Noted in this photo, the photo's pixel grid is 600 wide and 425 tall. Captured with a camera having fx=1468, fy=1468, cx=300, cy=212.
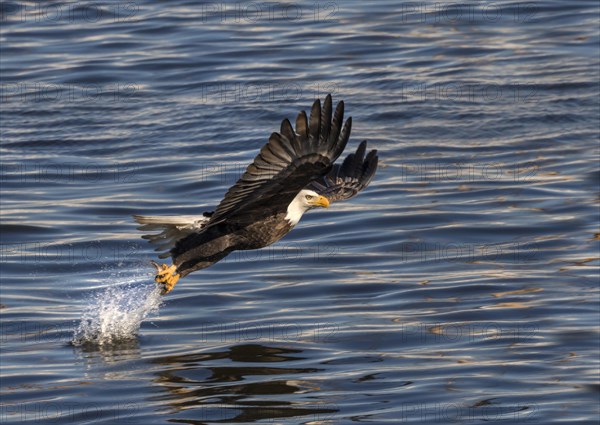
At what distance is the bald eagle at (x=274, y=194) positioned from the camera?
319 inches

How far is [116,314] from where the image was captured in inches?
451

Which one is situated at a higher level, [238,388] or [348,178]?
[348,178]

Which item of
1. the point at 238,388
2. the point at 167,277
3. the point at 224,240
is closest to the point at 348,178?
the point at 224,240

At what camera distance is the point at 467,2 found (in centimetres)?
2116

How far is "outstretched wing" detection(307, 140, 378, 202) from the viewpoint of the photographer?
10312 mm

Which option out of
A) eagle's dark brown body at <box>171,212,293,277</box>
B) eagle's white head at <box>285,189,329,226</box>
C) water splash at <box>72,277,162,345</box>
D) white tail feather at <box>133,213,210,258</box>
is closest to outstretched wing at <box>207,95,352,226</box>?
eagle's white head at <box>285,189,329,226</box>

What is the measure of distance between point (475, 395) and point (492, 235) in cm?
395

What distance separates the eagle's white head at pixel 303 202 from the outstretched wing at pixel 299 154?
0.50 meters

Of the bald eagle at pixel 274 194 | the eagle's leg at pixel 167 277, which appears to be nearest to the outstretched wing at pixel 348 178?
the bald eagle at pixel 274 194

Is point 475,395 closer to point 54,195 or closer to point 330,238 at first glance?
point 330,238

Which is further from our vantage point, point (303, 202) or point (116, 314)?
point (116, 314)

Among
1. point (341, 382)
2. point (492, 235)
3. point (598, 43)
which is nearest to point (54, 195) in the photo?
point (492, 235)

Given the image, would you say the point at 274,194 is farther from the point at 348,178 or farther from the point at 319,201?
the point at 348,178

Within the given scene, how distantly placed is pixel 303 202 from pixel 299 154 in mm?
1071
